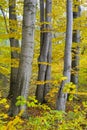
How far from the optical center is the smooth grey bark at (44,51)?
9.45m

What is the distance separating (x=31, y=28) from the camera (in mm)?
6516

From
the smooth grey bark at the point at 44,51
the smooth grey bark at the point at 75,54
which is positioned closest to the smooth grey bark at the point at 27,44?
the smooth grey bark at the point at 44,51

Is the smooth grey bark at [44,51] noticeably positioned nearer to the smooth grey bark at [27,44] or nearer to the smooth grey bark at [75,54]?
the smooth grey bark at [75,54]

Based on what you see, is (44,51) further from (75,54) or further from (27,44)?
(27,44)

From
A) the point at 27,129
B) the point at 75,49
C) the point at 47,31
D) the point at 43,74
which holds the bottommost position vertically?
the point at 27,129

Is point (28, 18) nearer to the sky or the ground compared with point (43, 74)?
nearer to the sky

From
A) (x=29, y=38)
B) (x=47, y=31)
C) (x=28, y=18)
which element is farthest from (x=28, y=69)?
(x=47, y=31)

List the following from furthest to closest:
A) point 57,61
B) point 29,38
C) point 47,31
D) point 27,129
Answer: point 57,61 < point 47,31 < point 29,38 < point 27,129

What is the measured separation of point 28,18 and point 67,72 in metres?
1.99

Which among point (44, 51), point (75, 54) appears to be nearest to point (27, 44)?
point (44, 51)

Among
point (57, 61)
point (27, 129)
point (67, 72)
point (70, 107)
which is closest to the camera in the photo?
point (27, 129)

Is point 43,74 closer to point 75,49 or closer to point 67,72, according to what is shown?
point 67,72

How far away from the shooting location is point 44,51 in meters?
9.56

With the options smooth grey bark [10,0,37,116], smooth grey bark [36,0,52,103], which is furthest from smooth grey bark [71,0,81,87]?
smooth grey bark [10,0,37,116]
